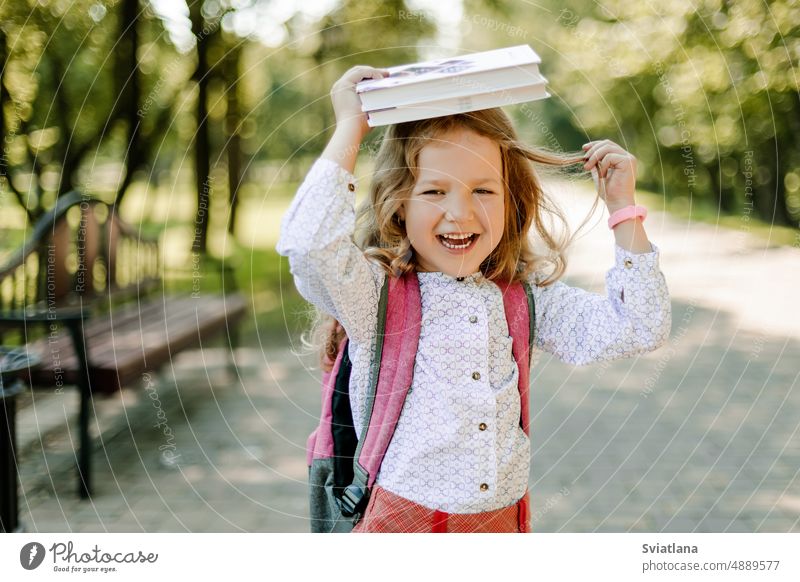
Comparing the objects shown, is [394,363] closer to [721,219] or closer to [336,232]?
[336,232]

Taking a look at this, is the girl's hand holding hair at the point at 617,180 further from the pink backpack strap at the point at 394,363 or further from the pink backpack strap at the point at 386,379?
the pink backpack strap at the point at 386,379

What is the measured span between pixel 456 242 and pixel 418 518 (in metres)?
0.52

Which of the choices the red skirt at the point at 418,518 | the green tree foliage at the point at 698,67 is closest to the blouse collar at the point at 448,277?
the red skirt at the point at 418,518

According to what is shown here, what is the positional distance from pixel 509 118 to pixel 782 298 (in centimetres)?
538

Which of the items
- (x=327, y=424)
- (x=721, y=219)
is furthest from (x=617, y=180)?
(x=721, y=219)

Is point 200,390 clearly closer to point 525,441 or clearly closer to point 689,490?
point 689,490

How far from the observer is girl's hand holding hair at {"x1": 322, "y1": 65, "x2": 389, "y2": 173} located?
1.47 meters

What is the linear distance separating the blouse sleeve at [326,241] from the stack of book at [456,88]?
146 millimetres

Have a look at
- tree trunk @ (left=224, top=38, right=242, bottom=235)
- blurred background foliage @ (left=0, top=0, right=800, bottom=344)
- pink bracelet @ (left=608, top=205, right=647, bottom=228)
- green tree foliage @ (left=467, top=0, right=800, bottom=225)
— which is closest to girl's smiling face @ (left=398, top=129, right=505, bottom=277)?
pink bracelet @ (left=608, top=205, right=647, bottom=228)

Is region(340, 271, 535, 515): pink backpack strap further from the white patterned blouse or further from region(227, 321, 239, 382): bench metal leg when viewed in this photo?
region(227, 321, 239, 382): bench metal leg

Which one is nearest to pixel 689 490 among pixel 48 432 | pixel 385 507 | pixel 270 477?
pixel 270 477

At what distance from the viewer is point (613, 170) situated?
63.4 inches

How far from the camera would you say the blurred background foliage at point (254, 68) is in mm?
4461

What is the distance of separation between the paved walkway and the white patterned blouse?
55.1 inches
